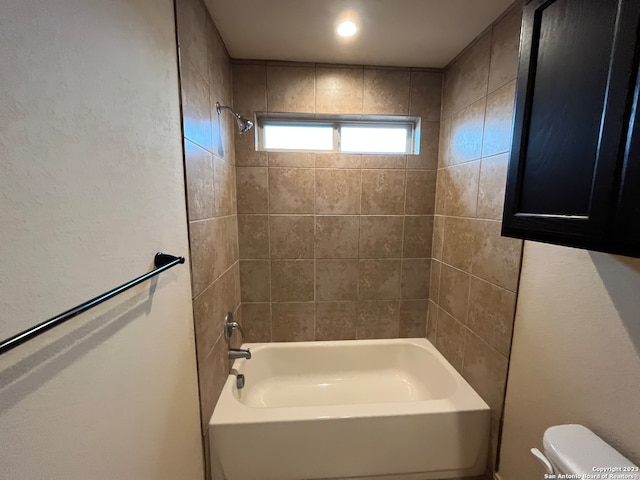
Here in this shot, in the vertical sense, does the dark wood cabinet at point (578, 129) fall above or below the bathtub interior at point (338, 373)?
above

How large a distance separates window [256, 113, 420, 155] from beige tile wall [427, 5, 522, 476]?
29 cm

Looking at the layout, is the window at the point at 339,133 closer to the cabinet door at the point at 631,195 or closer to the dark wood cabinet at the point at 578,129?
the dark wood cabinet at the point at 578,129

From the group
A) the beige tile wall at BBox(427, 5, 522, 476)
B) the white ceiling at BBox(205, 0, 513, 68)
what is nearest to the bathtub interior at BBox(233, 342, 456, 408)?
the beige tile wall at BBox(427, 5, 522, 476)

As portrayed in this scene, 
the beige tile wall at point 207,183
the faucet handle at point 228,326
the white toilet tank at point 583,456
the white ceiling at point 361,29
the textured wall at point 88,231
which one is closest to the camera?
the textured wall at point 88,231

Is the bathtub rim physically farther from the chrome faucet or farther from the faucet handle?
the faucet handle

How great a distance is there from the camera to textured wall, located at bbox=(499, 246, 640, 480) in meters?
0.84

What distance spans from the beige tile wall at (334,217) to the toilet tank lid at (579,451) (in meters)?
1.20

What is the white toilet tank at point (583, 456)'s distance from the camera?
782mm

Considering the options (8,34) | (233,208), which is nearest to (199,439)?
(233,208)

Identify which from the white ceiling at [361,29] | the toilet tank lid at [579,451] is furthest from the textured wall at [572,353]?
the white ceiling at [361,29]

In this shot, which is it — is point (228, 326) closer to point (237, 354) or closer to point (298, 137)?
point (237, 354)

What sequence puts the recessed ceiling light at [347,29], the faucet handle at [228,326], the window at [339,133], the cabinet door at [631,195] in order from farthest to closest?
the window at [339,133] → the faucet handle at [228,326] → the recessed ceiling light at [347,29] → the cabinet door at [631,195]

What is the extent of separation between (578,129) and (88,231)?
1.20 m

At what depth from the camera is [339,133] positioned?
2.02 meters
